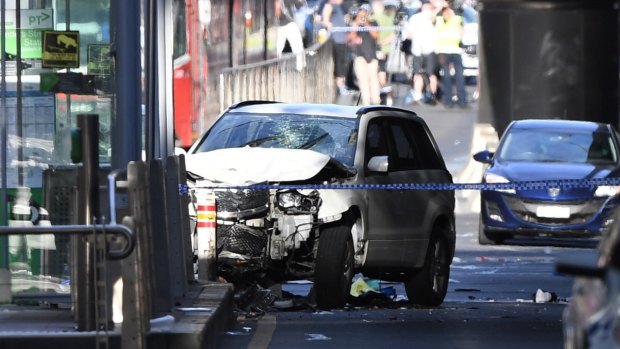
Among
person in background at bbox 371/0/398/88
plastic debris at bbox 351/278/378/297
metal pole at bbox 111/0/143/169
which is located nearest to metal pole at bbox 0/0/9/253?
metal pole at bbox 111/0/143/169

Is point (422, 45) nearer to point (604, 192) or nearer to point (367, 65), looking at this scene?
point (367, 65)

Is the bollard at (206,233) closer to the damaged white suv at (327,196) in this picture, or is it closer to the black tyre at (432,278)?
the damaged white suv at (327,196)

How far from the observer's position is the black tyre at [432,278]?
50.2 ft

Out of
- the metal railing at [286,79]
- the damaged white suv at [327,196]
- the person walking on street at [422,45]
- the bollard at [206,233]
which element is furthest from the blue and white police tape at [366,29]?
the bollard at [206,233]

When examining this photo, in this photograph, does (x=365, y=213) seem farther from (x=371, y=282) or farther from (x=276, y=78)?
(x=276, y=78)

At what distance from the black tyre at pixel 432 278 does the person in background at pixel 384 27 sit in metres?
21.2

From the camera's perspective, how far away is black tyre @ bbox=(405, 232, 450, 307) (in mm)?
15312

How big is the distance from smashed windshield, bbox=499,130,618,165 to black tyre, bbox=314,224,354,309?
7.60 m

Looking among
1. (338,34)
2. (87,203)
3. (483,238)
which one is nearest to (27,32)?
(87,203)

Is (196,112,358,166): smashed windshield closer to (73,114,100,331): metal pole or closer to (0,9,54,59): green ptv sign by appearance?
(0,9,54,59): green ptv sign

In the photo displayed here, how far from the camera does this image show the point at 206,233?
13781 mm

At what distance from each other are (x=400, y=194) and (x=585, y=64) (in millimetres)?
14730

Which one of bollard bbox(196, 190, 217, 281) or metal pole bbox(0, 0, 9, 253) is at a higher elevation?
metal pole bbox(0, 0, 9, 253)

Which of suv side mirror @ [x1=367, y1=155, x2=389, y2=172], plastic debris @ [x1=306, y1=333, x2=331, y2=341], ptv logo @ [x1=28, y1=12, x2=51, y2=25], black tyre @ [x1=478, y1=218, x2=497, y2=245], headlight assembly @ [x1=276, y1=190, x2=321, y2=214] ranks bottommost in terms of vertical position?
black tyre @ [x1=478, y1=218, x2=497, y2=245]
